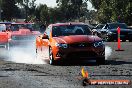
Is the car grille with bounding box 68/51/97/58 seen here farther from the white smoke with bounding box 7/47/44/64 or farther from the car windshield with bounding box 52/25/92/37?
the white smoke with bounding box 7/47/44/64

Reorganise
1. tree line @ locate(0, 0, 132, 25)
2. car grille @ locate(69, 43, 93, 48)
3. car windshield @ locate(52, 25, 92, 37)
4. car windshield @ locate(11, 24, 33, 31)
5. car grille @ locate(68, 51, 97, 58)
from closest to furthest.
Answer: car grille @ locate(69, 43, 93, 48), car grille @ locate(68, 51, 97, 58), car windshield @ locate(52, 25, 92, 37), car windshield @ locate(11, 24, 33, 31), tree line @ locate(0, 0, 132, 25)

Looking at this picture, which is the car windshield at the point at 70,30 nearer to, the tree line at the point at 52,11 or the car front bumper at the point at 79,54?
the car front bumper at the point at 79,54

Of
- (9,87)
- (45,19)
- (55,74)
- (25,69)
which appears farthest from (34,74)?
(45,19)

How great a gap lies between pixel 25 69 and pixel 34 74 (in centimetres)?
173

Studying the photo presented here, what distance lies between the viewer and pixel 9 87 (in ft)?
36.8

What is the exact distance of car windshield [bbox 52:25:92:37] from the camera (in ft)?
60.0

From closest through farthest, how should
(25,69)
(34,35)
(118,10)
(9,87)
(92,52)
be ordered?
(9,87) < (25,69) < (92,52) < (34,35) < (118,10)

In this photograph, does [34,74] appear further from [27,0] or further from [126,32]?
[27,0]

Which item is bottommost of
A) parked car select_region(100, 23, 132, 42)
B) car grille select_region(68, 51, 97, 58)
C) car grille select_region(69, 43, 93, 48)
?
parked car select_region(100, 23, 132, 42)

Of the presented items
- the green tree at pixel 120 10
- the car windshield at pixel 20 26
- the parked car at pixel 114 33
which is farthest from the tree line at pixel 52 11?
the car windshield at pixel 20 26

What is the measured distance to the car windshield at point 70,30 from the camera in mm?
18281

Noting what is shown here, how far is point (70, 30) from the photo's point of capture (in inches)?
723

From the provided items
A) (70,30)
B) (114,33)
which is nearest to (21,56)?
(70,30)

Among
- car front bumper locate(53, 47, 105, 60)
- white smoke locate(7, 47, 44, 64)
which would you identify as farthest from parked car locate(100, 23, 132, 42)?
car front bumper locate(53, 47, 105, 60)
